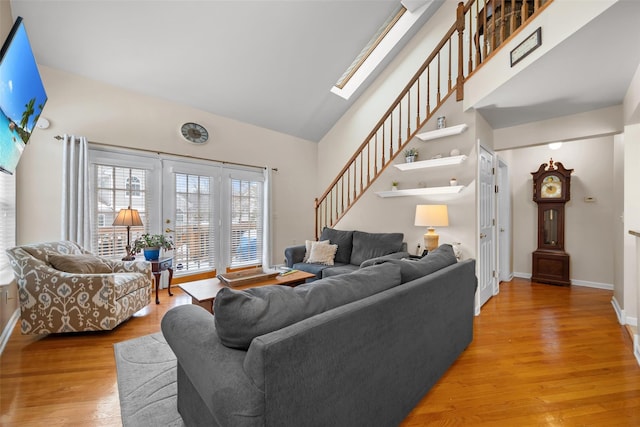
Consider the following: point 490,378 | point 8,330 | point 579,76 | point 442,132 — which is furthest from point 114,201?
point 579,76

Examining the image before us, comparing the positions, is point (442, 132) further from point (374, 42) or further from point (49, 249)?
point (49, 249)

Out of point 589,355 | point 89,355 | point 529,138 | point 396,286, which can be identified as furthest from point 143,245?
point 529,138

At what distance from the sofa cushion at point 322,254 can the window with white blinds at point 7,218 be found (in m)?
2.96

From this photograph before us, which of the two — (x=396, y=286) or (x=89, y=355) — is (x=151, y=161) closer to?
(x=89, y=355)

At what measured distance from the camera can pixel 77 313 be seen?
245cm

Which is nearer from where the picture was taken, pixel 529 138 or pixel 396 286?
pixel 396 286

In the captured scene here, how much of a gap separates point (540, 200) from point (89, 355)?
5.85 meters

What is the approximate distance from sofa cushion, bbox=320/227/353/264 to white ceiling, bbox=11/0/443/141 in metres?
2.44

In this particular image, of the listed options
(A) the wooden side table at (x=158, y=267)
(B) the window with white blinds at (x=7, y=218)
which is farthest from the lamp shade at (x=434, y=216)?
(B) the window with white blinds at (x=7, y=218)

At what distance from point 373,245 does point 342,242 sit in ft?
1.65

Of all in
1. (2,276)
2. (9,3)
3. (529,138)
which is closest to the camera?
(2,276)

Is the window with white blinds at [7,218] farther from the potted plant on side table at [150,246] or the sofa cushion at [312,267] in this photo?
the sofa cushion at [312,267]

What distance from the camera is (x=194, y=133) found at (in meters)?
4.29

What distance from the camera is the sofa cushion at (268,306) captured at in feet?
3.15
